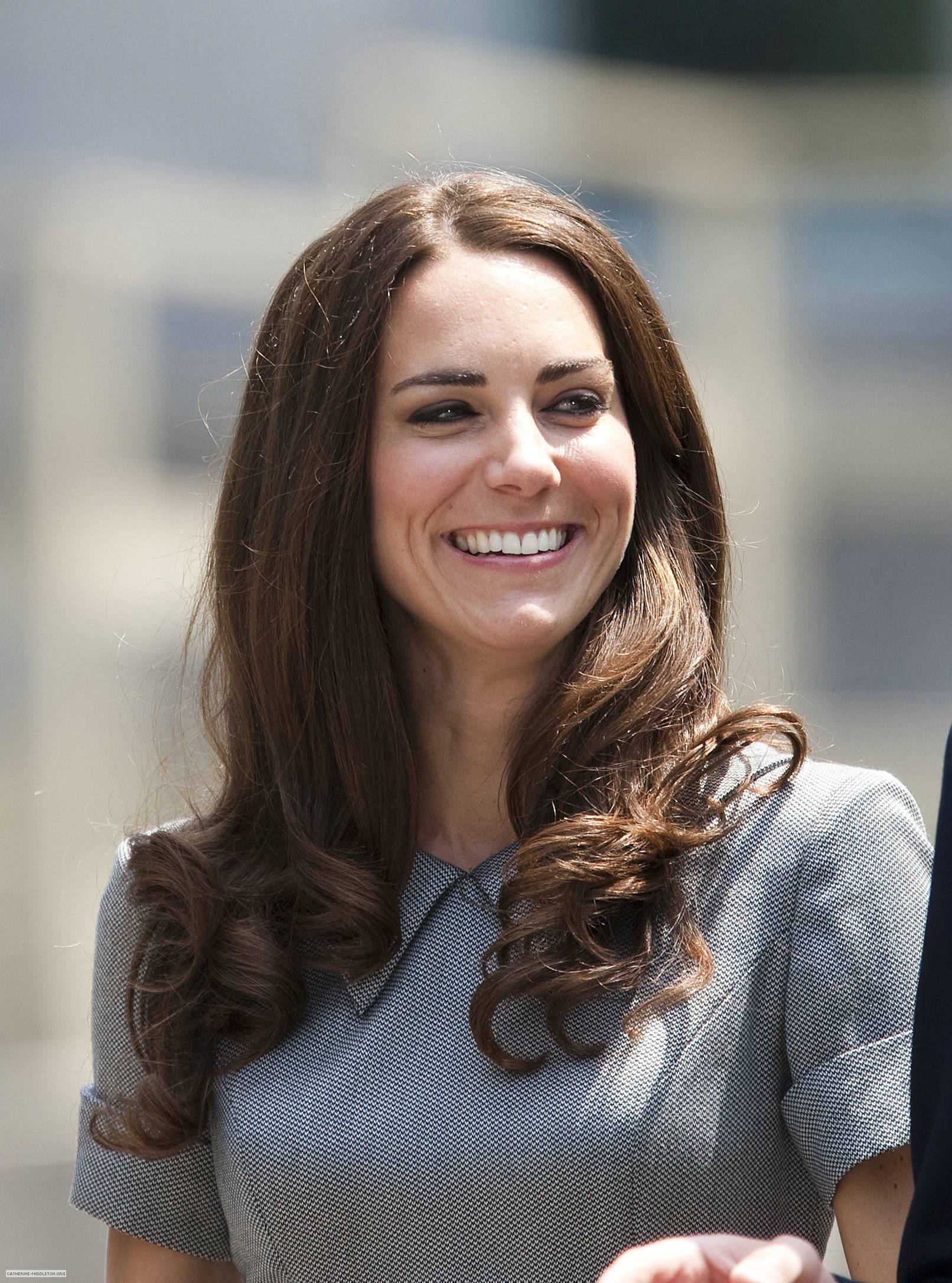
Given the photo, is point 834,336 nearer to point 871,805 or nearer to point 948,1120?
point 871,805

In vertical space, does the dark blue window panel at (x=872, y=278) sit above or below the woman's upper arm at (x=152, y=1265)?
above

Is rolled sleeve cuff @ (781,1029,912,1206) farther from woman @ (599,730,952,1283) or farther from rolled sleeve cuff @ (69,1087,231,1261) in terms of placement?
rolled sleeve cuff @ (69,1087,231,1261)

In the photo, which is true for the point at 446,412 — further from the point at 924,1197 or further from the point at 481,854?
the point at 924,1197

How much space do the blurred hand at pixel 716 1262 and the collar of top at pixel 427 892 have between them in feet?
2.60

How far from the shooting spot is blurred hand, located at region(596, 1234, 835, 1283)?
1020mm

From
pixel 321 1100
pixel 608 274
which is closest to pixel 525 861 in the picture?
pixel 321 1100

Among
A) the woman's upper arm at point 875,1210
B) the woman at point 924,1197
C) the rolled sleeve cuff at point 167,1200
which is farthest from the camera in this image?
the rolled sleeve cuff at point 167,1200

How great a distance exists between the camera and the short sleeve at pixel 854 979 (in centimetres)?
159

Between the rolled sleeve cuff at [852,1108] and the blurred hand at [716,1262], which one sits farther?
the rolled sleeve cuff at [852,1108]

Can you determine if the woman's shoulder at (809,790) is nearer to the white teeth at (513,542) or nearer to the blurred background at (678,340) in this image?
the white teeth at (513,542)

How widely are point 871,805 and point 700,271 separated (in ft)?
15.7

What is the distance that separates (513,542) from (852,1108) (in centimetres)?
70

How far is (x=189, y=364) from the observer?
571cm


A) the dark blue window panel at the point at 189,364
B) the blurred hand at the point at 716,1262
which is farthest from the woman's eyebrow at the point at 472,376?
the dark blue window panel at the point at 189,364
